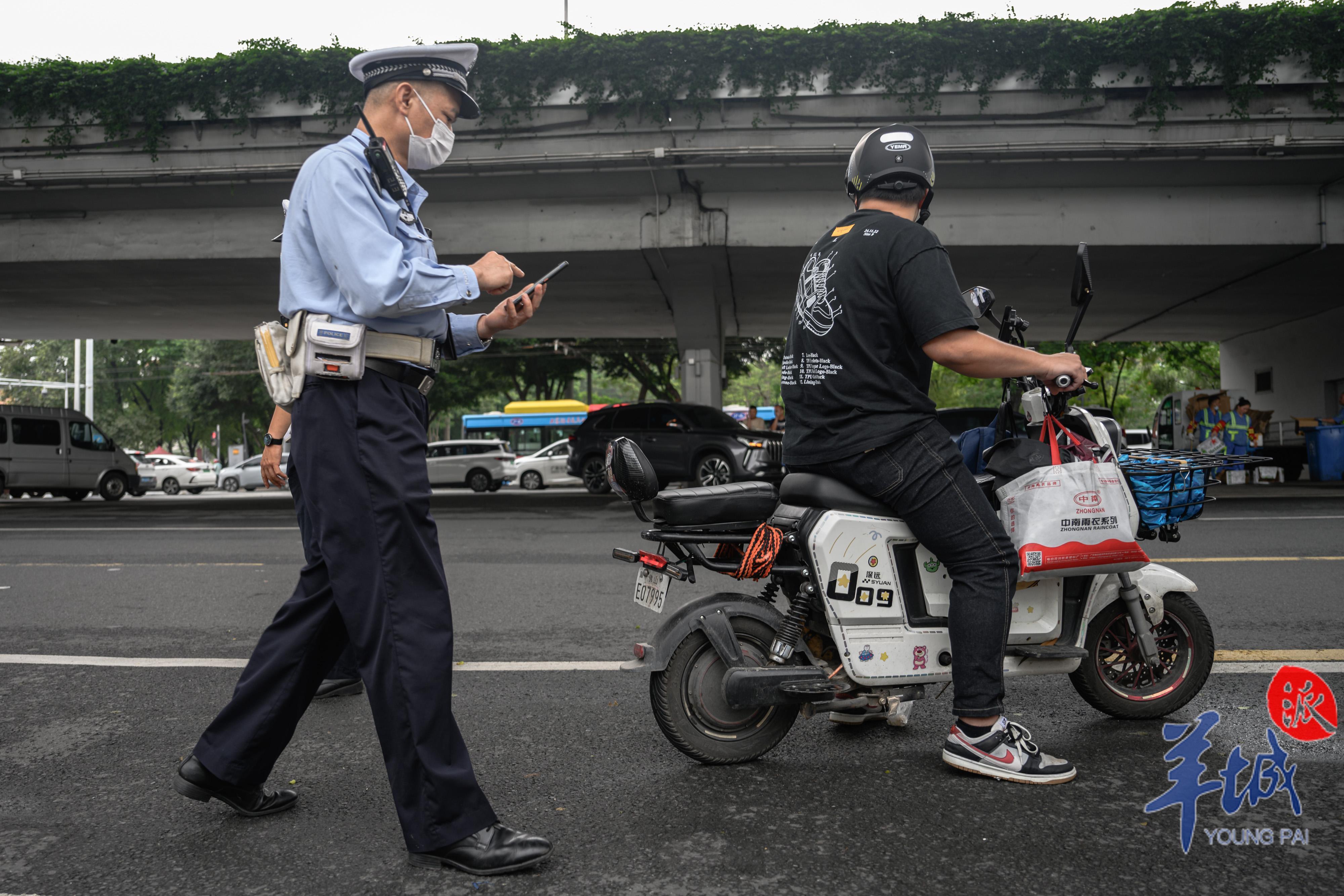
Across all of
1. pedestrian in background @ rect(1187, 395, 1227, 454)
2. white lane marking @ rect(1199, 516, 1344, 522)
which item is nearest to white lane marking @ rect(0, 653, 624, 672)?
white lane marking @ rect(1199, 516, 1344, 522)

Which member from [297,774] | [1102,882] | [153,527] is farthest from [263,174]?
[1102,882]

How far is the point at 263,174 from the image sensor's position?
16219 mm

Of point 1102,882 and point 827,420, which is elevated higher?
point 827,420

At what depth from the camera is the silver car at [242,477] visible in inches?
1436

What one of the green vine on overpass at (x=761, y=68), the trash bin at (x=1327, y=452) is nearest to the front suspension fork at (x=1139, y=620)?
the green vine on overpass at (x=761, y=68)

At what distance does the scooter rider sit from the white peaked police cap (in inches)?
45.2

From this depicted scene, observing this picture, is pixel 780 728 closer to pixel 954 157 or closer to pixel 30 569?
pixel 30 569

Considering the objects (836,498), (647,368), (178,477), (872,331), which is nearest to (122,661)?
(836,498)

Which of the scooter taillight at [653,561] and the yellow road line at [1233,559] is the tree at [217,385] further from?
the scooter taillight at [653,561]

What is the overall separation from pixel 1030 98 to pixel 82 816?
628 inches

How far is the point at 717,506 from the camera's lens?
312 centimetres

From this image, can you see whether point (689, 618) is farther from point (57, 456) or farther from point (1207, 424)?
point (57, 456)

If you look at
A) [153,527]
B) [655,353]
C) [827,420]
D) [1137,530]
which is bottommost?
[153,527]

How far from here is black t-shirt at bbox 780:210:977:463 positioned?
287 cm
